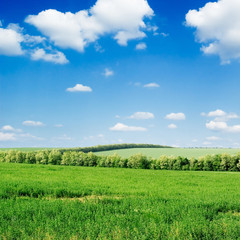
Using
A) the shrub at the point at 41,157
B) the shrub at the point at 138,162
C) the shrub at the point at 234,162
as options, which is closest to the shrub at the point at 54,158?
the shrub at the point at 41,157

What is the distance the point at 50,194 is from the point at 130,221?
9493 millimetres

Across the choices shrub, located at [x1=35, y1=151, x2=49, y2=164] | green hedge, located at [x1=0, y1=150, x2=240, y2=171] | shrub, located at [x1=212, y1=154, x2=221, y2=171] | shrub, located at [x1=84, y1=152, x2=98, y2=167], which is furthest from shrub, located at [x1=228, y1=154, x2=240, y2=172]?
shrub, located at [x1=35, y1=151, x2=49, y2=164]

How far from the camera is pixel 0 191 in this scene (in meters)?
18.0

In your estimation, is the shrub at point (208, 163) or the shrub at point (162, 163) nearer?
the shrub at point (208, 163)

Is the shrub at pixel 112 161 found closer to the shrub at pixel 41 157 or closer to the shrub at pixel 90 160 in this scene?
the shrub at pixel 90 160

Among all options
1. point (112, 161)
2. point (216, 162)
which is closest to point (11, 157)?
point (112, 161)

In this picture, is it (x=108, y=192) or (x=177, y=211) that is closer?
(x=177, y=211)

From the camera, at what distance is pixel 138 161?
74062 mm

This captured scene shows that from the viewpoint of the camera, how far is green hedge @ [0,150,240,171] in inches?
2736


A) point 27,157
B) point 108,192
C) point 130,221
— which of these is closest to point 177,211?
point 130,221

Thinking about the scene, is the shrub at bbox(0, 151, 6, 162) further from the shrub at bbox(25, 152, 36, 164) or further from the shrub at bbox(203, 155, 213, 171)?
the shrub at bbox(203, 155, 213, 171)

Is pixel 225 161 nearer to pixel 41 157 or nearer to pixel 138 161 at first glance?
pixel 138 161

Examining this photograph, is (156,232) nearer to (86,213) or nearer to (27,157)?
(86,213)

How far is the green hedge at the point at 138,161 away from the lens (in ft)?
228
